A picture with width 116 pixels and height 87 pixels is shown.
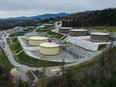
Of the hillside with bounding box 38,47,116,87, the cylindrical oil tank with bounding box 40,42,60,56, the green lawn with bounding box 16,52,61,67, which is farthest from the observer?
the cylindrical oil tank with bounding box 40,42,60,56

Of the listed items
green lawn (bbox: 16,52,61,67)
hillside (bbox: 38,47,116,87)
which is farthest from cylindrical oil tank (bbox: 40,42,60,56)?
hillside (bbox: 38,47,116,87)

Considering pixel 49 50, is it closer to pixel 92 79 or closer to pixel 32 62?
pixel 32 62

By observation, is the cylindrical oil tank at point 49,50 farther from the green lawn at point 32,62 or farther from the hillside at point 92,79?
the hillside at point 92,79

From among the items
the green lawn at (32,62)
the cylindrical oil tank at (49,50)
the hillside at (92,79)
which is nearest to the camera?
the hillside at (92,79)

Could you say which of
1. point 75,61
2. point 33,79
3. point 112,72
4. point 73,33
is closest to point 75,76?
point 112,72

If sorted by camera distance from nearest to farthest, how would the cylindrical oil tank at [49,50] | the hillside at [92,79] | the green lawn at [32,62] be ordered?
the hillside at [92,79], the green lawn at [32,62], the cylindrical oil tank at [49,50]

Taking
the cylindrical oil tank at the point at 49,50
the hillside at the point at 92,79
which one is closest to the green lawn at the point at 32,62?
the cylindrical oil tank at the point at 49,50

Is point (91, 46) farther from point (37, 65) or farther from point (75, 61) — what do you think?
point (37, 65)

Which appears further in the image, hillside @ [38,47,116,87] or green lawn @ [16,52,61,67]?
green lawn @ [16,52,61,67]

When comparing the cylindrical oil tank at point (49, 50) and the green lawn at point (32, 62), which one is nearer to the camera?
the green lawn at point (32, 62)

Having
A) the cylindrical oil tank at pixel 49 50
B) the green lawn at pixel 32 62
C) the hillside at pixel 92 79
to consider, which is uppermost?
the hillside at pixel 92 79

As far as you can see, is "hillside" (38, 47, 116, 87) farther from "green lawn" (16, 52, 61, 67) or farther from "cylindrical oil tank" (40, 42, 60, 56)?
"cylindrical oil tank" (40, 42, 60, 56)
